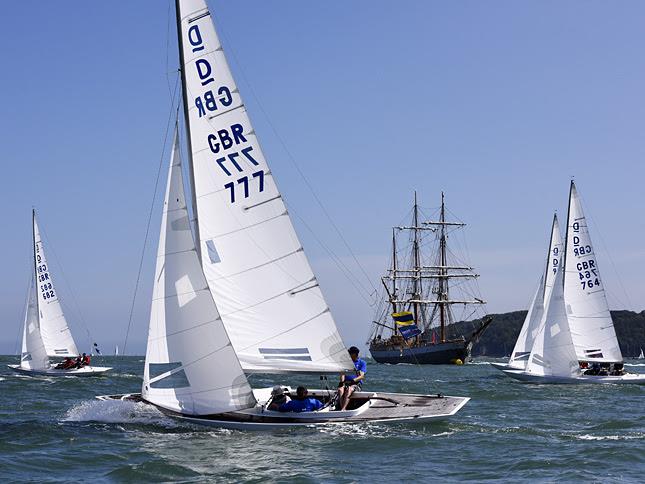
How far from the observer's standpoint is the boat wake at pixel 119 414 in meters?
20.7

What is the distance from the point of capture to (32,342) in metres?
48.8

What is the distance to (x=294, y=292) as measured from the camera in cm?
1930

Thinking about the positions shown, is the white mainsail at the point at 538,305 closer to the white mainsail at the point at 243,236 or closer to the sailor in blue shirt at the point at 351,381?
the sailor in blue shirt at the point at 351,381

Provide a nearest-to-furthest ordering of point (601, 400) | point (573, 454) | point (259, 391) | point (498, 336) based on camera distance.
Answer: point (573, 454)
point (259, 391)
point (601, 400)
point (498, 336)

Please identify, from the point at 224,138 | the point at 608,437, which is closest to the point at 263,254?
the point at 224,138

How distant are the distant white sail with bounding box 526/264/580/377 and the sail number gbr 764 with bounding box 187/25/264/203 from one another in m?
22.2

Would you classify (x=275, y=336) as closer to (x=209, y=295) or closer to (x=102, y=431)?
(x=209, y=295)

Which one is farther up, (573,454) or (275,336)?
(275,336)

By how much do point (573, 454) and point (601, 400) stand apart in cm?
Answer: 1501

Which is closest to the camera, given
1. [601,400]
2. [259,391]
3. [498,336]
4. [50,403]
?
[259,391]

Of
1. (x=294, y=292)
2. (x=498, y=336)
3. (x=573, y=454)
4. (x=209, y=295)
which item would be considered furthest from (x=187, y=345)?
(x=498, y=336)

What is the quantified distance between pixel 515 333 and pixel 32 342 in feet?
399

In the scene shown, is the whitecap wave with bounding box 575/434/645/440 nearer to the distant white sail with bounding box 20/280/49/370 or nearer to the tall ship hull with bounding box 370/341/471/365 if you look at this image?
the distant white sail with bounding box 20/280/49/370

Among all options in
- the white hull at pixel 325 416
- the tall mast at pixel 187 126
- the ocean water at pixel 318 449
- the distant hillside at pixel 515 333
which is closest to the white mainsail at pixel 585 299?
the ocean water at pixel 318 449
